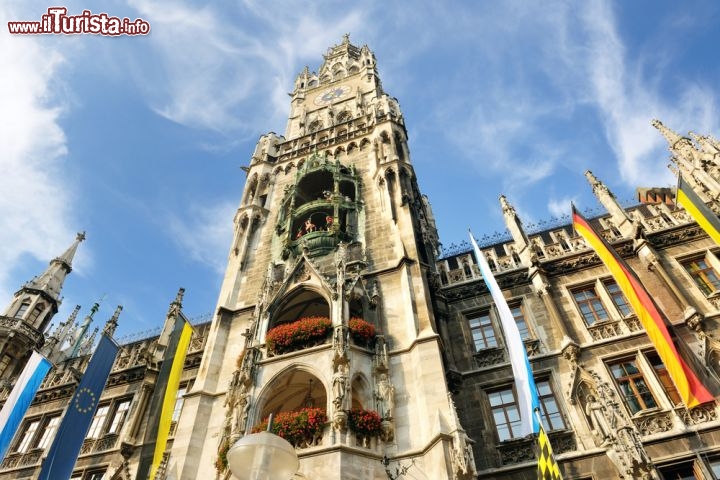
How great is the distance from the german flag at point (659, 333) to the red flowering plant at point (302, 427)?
36.1ft

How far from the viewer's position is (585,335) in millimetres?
18266


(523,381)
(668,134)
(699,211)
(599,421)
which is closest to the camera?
(599,421)

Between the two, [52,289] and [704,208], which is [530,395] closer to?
[704,208]

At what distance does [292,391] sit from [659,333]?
13.3 metres

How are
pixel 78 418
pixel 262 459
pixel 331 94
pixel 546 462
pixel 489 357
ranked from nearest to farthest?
pixel 262 459, pixel 546 462, pixel 489 357, pixel 78 418, pixel 331 94

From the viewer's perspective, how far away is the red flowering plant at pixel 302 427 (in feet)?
48.4

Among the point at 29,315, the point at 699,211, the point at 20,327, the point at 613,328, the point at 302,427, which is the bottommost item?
the point at 302,427

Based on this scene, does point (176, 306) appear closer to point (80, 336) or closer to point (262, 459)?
point (262, 459)

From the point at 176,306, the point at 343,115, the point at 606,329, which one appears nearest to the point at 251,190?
the point at 176,306

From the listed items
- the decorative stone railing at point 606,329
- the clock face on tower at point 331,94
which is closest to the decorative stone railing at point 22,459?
the decorative stone railing at point 606,329

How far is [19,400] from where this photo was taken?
21.5 m

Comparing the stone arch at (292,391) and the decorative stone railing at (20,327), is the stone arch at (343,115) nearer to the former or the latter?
the stone arch at (292,391)

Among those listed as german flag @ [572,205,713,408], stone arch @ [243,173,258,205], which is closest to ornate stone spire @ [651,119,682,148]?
german flag @ [572,205,713,408]

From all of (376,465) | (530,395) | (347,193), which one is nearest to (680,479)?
(530,395)
